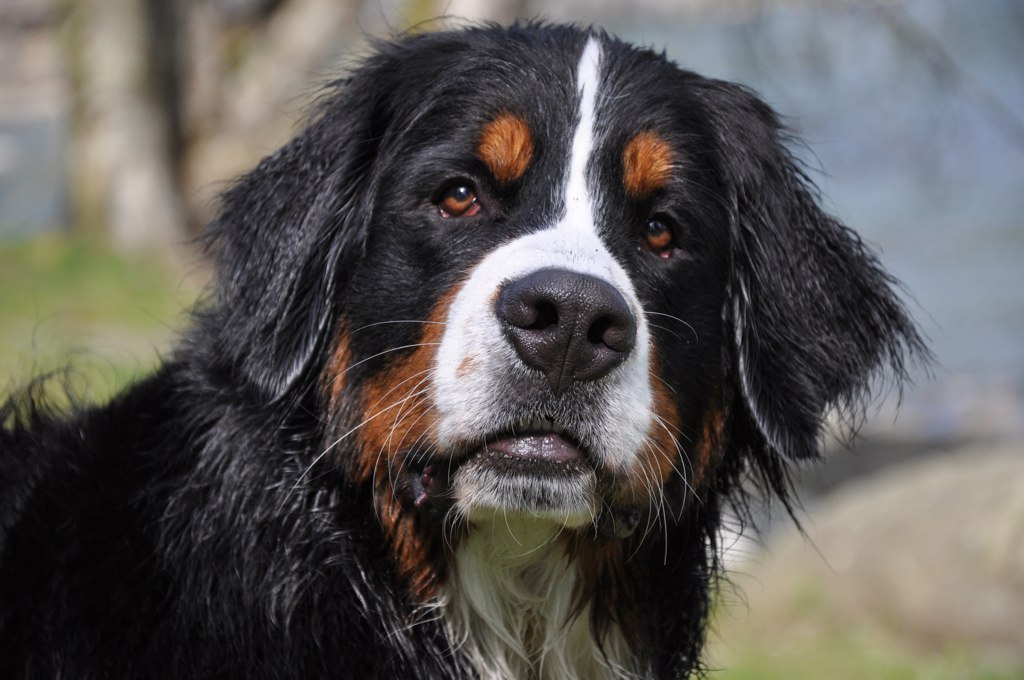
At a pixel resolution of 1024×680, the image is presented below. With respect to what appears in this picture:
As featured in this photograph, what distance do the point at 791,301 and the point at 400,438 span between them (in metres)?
1.18

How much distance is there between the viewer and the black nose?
2932 millimetres

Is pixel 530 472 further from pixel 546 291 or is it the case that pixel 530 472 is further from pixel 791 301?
pixel 791 301

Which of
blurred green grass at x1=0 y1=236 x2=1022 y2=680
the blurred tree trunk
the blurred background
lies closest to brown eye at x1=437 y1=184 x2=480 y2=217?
blurred green grass at x1=0 y1=236 x2=1022 y2=680

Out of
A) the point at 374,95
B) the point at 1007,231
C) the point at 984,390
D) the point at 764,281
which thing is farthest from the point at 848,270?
the point at 1007,231

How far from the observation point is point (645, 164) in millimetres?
3424

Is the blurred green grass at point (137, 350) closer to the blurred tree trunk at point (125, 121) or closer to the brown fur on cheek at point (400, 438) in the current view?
the blurred tree trunk at point (125, 121)

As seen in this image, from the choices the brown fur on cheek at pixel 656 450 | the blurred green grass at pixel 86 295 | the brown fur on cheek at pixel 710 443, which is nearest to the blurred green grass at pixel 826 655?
the brown fur on cheek at pixel 710 443

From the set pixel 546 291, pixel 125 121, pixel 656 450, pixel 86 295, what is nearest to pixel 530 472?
pixel 656 450

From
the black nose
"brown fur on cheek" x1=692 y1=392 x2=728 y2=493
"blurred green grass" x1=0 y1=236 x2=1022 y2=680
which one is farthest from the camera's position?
"blurred green grass" x1=0 y1=236 x2=1022 y2=680

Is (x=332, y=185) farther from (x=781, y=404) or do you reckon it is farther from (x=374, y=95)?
(x=781, y=404)

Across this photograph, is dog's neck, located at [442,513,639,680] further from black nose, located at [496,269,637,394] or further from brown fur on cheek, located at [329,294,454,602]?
black nose, located at [496,269,637,394]

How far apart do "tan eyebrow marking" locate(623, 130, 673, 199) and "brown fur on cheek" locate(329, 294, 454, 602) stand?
60 centimetres

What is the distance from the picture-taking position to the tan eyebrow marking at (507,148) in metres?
3.33

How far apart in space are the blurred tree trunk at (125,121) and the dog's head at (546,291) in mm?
9565
